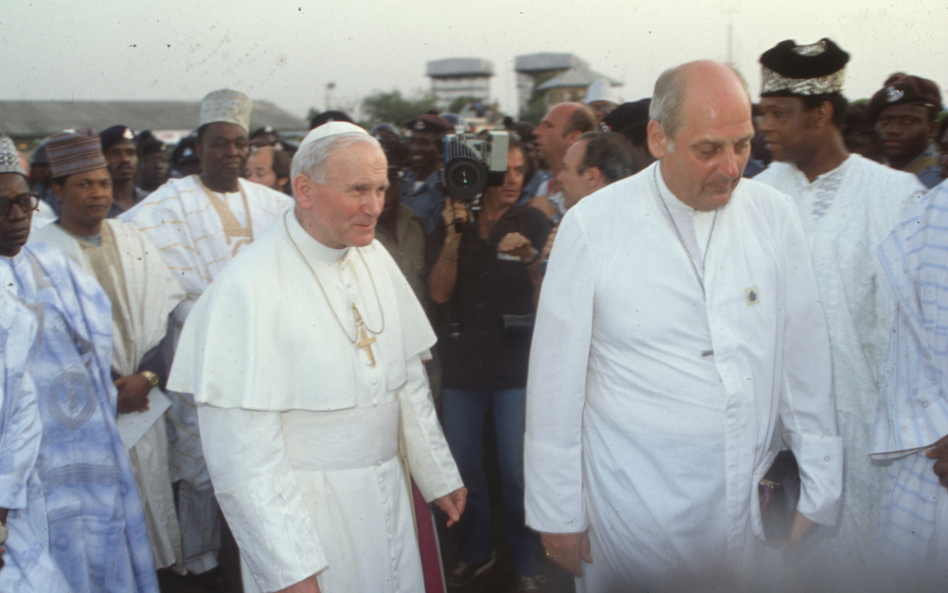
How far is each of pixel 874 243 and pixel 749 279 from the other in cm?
87

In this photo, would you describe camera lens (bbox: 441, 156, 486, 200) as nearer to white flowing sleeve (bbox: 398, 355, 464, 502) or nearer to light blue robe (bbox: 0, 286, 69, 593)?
white flowing sleeve (bbox: 398, 355, 464, 502)

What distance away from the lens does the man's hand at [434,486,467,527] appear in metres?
2.70

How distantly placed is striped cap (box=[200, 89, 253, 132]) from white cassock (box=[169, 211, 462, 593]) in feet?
6.74

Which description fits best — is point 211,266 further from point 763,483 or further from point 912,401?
point 912,401

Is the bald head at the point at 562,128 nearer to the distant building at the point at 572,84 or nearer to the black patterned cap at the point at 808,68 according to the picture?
the distant building at the point at 572,84

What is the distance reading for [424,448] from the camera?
2705 millimetres

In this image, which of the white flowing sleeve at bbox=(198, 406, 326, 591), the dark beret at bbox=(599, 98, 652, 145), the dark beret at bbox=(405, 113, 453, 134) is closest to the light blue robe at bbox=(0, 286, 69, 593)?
the white flowing sleeve at bbox=(198, 406, 326, 591)

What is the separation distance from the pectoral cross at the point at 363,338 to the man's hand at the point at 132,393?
168cm

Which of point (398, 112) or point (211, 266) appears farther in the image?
point (398, 112)

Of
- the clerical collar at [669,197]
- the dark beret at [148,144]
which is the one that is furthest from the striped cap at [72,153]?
the dark beret at [148,144]

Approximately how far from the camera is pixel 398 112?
31.4 feet

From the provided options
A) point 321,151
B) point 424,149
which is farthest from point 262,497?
point 424,149

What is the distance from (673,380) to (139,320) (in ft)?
9.08

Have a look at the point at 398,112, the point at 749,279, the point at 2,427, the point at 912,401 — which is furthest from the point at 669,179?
the point at 398,112
